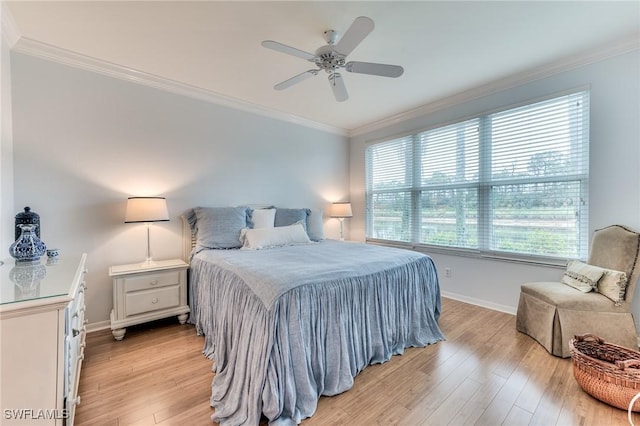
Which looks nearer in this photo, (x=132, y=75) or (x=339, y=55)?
(x=339, y=55)

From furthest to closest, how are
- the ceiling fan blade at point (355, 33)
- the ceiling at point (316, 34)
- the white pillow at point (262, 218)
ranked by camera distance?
1. the white pillow at point (262, 218)
2. the ceiling at point (316, 34)
3. the ceiling fan blade at point (355, 33)

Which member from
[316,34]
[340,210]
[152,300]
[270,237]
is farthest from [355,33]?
[340,210]

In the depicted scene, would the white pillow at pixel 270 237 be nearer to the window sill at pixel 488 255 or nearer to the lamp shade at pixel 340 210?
the lamp shade at pixel 340 210

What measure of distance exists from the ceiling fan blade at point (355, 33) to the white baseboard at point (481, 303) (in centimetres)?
318

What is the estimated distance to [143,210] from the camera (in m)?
2.59

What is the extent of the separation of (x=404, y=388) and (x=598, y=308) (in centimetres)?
174

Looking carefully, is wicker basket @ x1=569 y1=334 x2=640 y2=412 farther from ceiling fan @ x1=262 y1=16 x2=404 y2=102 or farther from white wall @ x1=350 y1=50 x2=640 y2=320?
ceiling fan @ x1=262 y1=16 x2=404 y2=102

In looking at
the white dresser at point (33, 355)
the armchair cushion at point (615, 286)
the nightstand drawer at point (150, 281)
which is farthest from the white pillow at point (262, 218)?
the armchair cushion at point (615, 286)

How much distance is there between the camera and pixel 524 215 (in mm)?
2971

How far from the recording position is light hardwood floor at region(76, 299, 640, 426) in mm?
1538

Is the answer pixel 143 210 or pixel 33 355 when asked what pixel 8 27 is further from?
pixel 33 355

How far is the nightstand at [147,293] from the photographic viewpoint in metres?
2.44

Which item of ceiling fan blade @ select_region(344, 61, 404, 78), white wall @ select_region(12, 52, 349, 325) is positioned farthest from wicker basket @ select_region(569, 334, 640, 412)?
white wall @ select_region(12, 52, 349, 325)

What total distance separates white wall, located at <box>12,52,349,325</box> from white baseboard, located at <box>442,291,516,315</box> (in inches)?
116
